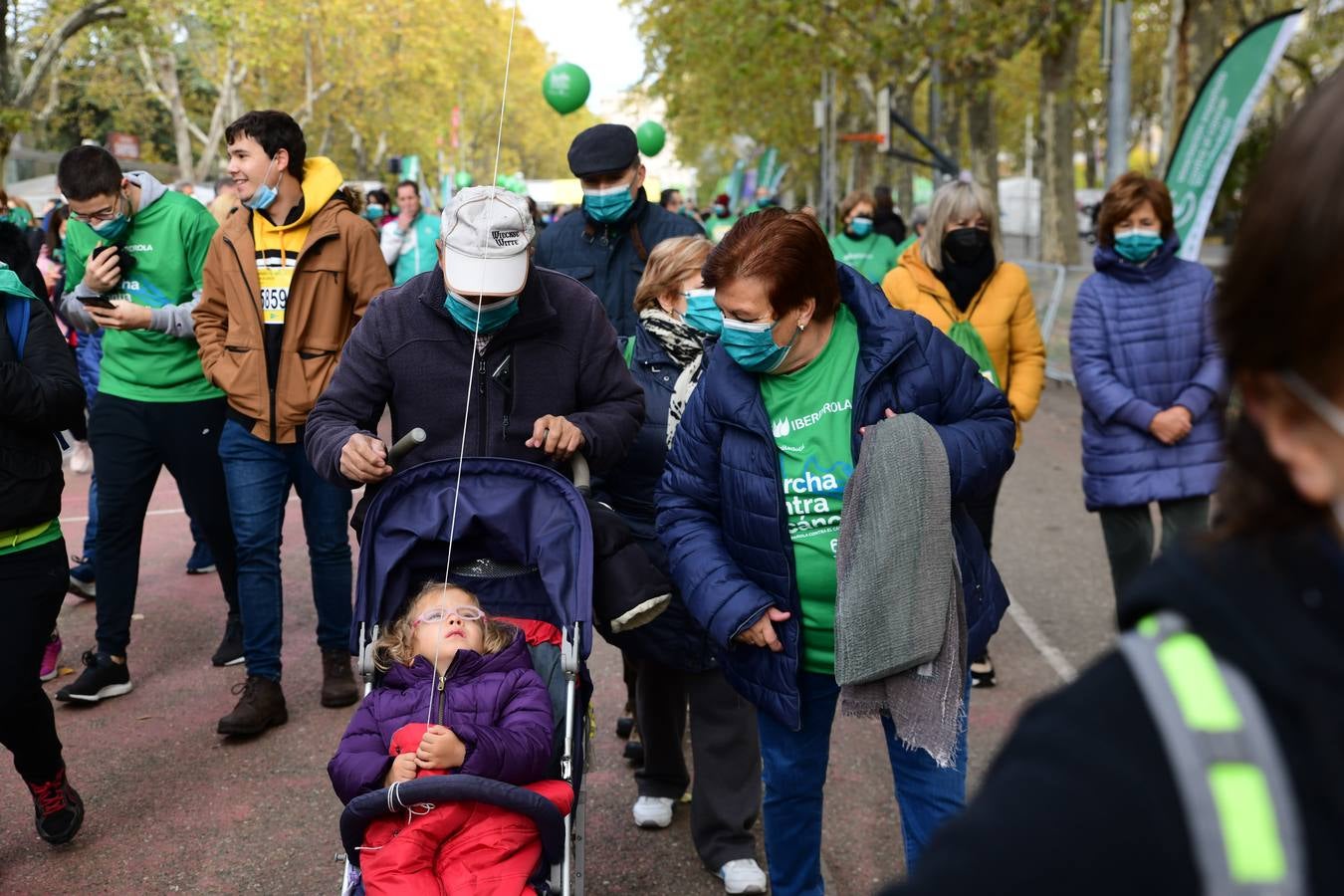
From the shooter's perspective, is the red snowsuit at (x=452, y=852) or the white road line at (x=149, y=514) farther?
the white road line at (x=149, y=514)

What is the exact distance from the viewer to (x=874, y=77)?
30234 mm

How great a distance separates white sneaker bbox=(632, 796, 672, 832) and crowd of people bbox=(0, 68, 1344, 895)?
0.02 metres

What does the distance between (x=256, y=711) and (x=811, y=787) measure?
2.86 m

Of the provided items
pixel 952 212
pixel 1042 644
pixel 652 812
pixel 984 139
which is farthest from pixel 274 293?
pixel 984 139

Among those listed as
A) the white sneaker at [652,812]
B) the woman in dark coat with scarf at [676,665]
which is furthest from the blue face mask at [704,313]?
the white sneaker at [652,812]

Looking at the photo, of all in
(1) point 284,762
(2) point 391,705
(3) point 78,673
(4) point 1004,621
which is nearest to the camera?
(2) point 391,705

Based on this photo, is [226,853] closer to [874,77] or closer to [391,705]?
[391,705]

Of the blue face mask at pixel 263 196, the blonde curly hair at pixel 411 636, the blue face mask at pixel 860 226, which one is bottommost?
the blonde curly hair at pixel 411 636

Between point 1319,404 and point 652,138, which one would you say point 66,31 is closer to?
point 652,138

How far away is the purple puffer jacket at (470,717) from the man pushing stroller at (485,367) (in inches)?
15.3

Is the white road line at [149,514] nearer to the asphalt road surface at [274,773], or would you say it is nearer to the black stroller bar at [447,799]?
the asphalt road surface at [274,773]

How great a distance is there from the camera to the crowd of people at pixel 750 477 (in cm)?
108

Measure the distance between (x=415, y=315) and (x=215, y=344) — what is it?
1.86 metres

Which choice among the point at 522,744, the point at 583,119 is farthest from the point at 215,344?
the point at 583,119
